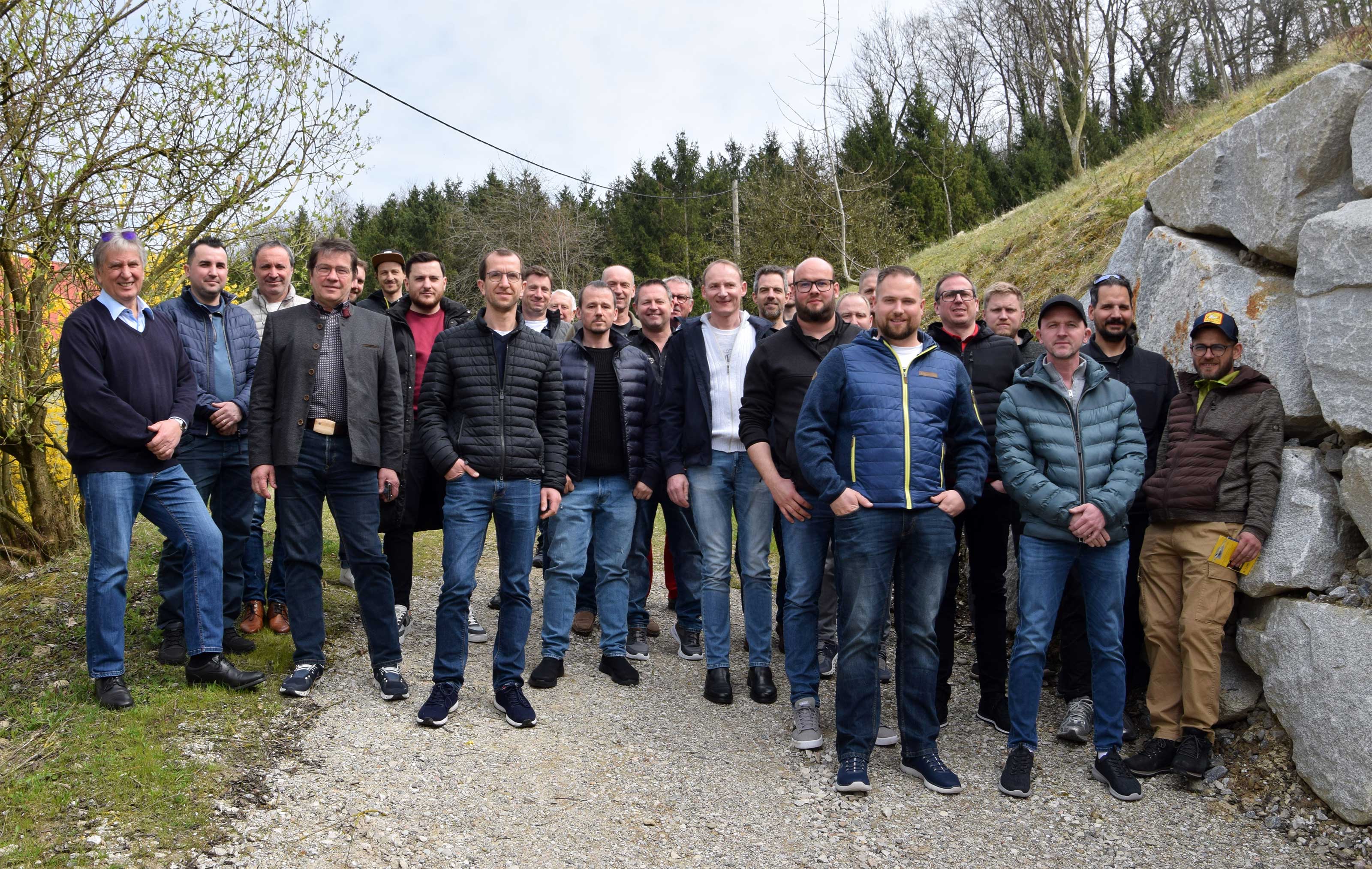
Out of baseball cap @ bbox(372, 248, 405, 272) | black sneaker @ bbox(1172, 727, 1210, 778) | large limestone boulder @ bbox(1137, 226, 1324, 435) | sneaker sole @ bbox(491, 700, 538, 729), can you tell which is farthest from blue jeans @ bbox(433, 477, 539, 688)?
large limestone boulder @ bbox(1137, 226, 1324, 435)

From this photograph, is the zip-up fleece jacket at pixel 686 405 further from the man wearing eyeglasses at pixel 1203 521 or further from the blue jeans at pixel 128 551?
the blue jeans at pixel 128 551

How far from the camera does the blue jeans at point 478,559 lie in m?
4.69

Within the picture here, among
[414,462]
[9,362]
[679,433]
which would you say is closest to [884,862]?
[679,433]

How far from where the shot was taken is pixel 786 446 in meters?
4.64

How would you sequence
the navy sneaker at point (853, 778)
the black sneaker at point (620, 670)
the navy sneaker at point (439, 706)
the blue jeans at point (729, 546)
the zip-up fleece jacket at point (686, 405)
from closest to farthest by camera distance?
the navy sneaker at point (853, 778), the navy sneaker at point (439, 706), the blue jeans at point (729, 546), the zip-up fleece jacket at point (686, 405), the black sneaker at point (620, 670)

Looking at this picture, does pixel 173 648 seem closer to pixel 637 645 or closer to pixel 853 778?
pixel 637 645

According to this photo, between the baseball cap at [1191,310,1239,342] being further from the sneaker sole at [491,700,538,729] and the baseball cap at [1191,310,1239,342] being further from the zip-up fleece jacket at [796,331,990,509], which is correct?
the sneaker sole at [491,700,538,729]

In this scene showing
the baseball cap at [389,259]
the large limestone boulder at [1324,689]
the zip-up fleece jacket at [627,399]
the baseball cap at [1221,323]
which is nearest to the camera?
the large limestone boulder at [1324,689]

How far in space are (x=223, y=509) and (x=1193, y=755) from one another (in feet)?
16.9

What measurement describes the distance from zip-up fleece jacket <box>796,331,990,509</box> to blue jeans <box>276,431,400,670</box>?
88.2 inches

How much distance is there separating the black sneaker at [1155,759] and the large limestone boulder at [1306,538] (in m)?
0.82

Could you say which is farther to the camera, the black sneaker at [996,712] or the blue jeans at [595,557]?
the blue jeans at [595,557]

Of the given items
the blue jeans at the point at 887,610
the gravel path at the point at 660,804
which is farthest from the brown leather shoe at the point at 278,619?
the blue jeans at the point at 887,610

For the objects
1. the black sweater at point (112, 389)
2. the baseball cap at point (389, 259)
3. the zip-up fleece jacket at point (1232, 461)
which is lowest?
the zip-up fleece jacket at point (1232, 461)
